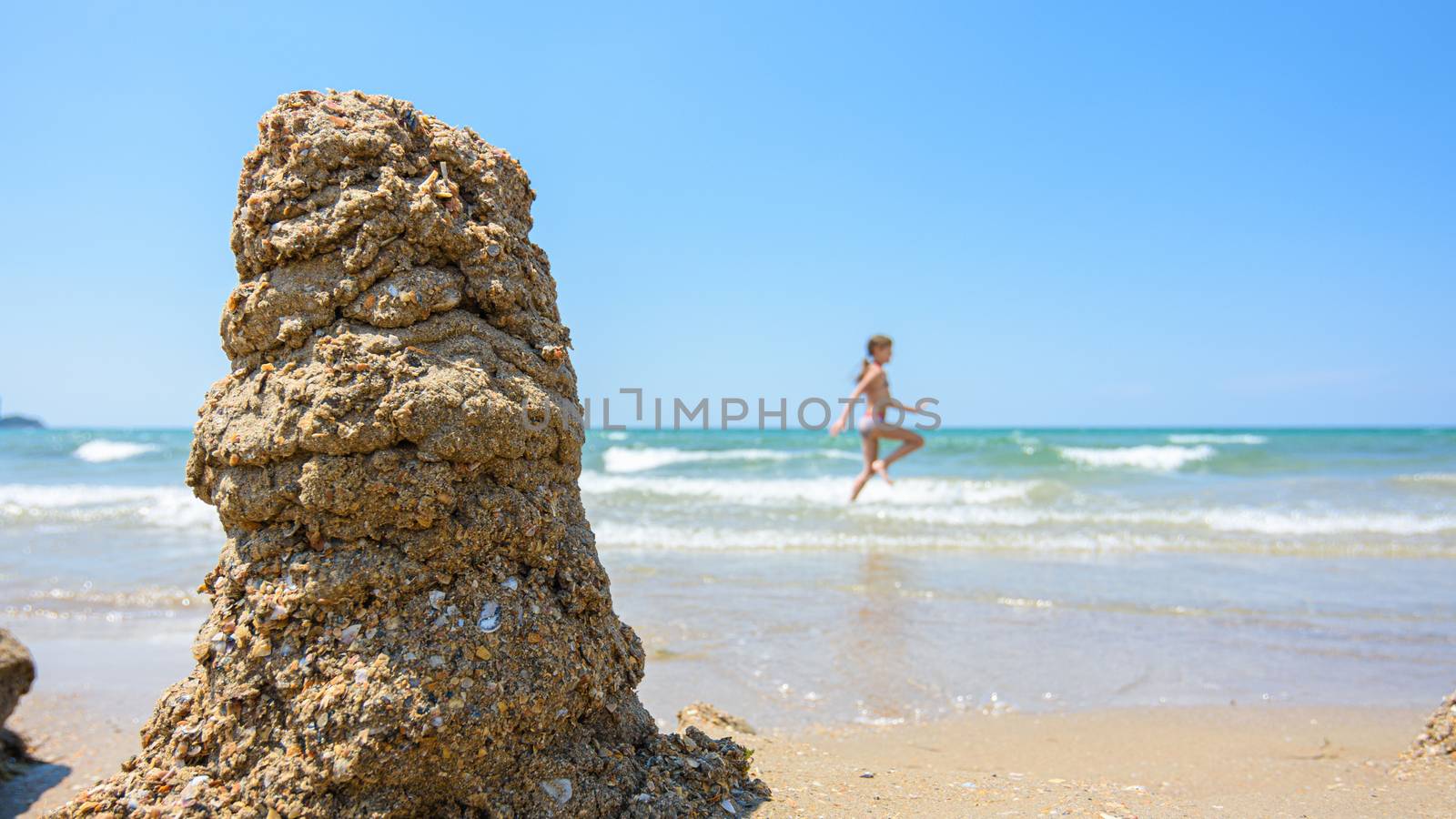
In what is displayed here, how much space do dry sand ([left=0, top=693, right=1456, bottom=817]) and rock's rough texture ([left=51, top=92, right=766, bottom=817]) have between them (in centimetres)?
82

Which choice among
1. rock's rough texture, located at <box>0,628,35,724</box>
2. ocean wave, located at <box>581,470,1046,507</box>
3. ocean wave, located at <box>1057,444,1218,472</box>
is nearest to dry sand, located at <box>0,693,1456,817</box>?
rock's rough texture, located at <box>0,628,35,724</box>

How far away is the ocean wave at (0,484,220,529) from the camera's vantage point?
12766mm

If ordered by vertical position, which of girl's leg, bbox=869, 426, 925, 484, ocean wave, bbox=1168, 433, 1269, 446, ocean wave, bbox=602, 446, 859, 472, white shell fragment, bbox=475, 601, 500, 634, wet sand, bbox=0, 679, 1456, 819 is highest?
girl's leg, bbox=869, 426, 925, 484

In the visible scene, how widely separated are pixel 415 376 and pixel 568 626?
32.4 inches

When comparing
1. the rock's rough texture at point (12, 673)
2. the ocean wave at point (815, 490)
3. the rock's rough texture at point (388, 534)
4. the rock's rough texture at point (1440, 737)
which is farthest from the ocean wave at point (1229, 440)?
the rock's rough texture at point (12, 673)

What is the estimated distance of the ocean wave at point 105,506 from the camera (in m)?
12.8

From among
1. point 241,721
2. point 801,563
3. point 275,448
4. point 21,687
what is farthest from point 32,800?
point 801,563

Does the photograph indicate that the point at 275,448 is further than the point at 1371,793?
No

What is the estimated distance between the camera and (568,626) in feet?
7.98

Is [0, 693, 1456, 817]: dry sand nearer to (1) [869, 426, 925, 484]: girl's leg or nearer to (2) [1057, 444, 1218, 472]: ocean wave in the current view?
(1) [869, 426, 925, 484]: girl's leg

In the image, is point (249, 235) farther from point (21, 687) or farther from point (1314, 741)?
point (1314, 741)

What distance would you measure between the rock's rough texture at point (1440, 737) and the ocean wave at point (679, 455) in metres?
22.2

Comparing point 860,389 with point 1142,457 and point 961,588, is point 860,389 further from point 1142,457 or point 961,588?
point 1142,457

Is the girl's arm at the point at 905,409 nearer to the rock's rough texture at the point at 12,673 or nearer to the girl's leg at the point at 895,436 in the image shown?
the girl's leg at the point at 895,436
